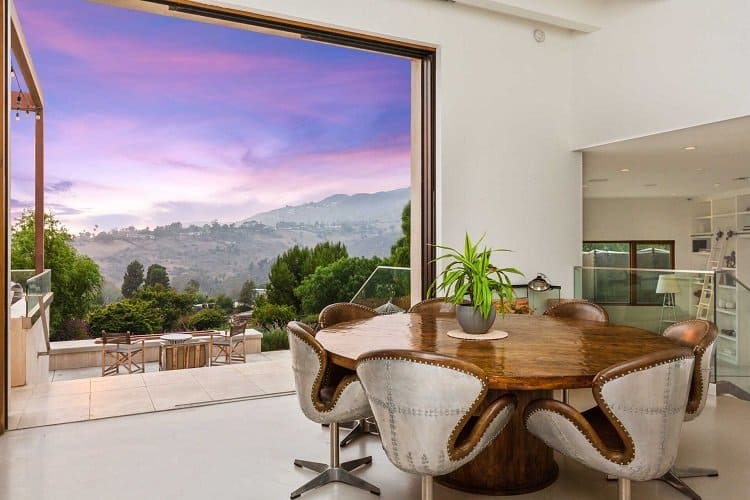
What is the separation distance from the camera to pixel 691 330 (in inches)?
118

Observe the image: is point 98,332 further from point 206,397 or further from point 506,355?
point 506,355

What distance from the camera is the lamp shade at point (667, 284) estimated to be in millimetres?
5207

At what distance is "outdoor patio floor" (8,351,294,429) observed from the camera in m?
4.23

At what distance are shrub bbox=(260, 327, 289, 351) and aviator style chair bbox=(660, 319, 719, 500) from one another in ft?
29.7

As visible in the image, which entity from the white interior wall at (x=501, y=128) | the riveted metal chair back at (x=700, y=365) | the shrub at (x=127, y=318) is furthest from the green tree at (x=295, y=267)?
the riveted metal chair back at (x=700, y=365)

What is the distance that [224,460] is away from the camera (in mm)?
3246

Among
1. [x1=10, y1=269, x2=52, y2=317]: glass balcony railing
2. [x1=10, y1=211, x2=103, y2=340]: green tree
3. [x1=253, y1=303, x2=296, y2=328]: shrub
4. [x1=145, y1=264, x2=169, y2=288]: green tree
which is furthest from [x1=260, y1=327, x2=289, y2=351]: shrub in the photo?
[x1=10, y1=269, x2=52, y2=317]: glass balcony railing

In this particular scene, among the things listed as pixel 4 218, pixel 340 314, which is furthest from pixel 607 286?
pixel 4 218

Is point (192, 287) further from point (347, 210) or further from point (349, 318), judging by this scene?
point (349, 318)

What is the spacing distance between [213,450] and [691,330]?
2.74 m

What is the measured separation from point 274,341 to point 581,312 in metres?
8.46

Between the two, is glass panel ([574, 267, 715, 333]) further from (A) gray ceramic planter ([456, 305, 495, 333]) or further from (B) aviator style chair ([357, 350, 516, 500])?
(B) aviator style chair ([357, 350, 516, 500])

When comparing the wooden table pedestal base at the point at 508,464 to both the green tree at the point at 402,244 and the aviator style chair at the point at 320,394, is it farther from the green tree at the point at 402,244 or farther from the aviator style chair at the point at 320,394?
the green tree at the point at 402,244

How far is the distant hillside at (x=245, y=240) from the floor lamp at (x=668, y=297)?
6859 mm
